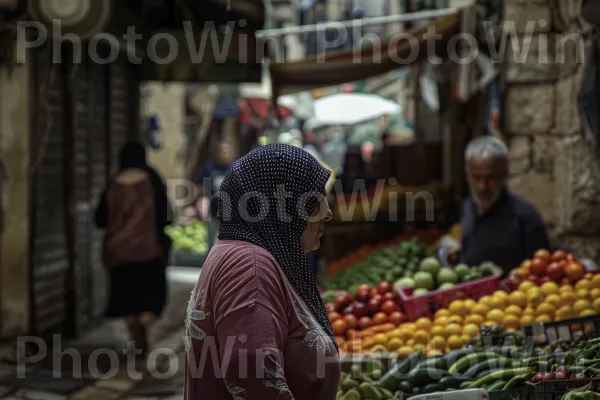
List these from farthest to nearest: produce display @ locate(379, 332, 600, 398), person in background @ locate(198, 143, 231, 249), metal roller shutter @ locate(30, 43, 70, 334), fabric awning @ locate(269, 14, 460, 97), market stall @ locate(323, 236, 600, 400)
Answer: person in background @ locate(198, 143, 231, 249) < metal roller shutter @ locate(30, 43, 70, 334) < fabric awning @ locate(269, 14, 460, 97) < market stall @ locate(323, 236, 600, 400) < produce display @ locate(379, 332, 600, 398)

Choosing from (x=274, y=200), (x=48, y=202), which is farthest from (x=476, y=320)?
(x=48, y=202)

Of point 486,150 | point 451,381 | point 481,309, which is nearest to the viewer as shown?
point 451,381

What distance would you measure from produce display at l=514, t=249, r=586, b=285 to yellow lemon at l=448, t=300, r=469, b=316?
0.55 metres

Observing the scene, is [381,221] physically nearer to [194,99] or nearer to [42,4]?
[42,4]

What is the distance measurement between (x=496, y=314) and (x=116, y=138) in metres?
7.82

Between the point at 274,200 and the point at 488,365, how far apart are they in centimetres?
191

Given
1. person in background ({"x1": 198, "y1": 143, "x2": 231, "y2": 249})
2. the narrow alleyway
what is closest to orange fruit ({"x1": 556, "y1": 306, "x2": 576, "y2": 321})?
the narrow alleyway

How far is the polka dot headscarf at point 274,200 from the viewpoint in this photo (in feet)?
9.13

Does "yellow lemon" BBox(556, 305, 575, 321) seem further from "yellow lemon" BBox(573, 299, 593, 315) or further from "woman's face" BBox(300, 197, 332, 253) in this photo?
"woman's face" BBox(300, 197, 332, 253)

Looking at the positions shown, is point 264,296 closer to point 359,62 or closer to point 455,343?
point 455,343

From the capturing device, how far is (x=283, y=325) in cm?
271

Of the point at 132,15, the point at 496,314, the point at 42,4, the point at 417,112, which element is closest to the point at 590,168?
the point at 496,314

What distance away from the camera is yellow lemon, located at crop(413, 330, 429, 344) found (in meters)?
5.02

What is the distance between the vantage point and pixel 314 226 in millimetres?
2963
